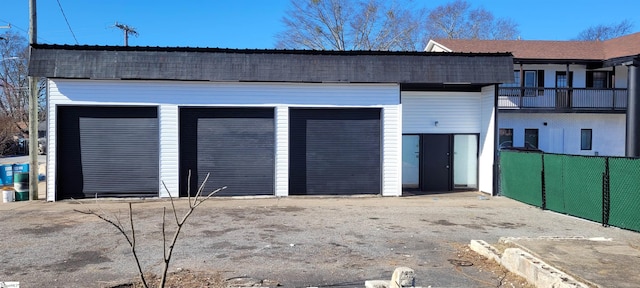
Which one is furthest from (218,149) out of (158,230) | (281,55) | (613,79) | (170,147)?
(613,79)

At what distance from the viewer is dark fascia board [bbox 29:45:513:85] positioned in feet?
47.0

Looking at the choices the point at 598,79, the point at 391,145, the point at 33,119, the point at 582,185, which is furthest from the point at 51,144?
the point at 598,79

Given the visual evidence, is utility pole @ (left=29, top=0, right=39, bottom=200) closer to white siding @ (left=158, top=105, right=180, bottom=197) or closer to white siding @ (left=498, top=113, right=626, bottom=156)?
white siding @ (left=158, top=105, right=180, bottom=197)

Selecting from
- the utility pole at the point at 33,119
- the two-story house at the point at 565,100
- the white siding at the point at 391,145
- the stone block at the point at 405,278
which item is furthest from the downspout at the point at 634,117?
the utility pole at the point at 33,119

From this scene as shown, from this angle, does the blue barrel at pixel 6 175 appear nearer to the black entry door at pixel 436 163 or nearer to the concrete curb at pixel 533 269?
the black entry door at pixel 436 163

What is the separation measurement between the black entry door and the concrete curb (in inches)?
376

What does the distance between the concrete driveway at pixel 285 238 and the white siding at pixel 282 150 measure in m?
0.77

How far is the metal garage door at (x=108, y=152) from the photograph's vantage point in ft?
48.6

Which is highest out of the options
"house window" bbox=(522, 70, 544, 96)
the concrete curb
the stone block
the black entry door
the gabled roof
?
the gabled roof

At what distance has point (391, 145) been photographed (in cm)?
1575

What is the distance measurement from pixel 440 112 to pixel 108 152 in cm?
1138

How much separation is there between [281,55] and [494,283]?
10526 mm

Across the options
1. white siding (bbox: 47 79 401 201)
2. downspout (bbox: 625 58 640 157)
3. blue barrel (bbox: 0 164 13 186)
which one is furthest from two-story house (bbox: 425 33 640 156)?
blue barrel (bbox: 0 164 13 186)

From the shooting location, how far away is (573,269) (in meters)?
6.43
